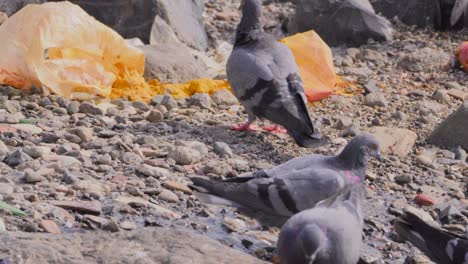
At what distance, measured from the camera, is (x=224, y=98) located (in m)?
8.24

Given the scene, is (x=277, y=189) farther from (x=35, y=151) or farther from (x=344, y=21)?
(x=344, y=21)

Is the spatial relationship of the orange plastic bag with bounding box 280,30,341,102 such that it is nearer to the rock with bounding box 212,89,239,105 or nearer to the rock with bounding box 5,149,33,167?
the rock with bounding box 212,89,239,105

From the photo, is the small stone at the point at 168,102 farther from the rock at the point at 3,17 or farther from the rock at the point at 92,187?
the rock at the point at 3,17

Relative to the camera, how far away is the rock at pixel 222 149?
6.78 metres

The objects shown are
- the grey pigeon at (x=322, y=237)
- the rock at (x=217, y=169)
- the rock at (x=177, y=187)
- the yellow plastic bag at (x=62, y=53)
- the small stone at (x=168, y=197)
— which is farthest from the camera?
the yellow plastic bag at (x=62, y=53)

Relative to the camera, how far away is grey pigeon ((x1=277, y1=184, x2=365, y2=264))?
443 centimetres

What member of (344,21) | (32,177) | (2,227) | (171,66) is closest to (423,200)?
(32,177)

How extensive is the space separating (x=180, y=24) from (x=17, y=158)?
439 centimetres

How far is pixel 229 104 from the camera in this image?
8.27m

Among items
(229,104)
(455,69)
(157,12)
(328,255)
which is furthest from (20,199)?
(455,69)

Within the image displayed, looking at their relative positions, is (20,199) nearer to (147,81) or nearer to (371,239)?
(371,239)

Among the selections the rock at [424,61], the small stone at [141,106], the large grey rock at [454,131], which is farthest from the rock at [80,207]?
the rock at [424,61]

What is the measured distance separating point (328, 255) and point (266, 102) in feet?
9.44

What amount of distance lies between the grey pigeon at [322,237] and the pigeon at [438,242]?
0.37 metres
